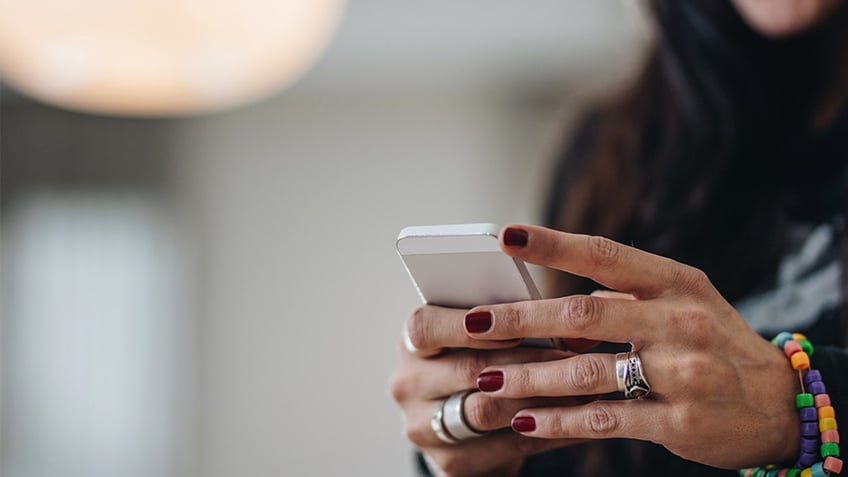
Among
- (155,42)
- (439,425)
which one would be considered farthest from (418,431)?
(155,42)

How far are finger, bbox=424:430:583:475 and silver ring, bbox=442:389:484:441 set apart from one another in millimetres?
20

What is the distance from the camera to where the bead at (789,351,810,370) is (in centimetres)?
42

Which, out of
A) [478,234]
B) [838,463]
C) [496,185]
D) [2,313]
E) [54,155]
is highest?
[54,155]

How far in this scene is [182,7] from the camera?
43.9 inches

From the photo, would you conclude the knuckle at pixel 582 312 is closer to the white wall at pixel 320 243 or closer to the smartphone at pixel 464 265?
the smartphone at pixel 464 265

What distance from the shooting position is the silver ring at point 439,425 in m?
0.50

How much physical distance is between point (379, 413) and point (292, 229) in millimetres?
727

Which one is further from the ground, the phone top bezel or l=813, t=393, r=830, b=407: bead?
the phone top bezel

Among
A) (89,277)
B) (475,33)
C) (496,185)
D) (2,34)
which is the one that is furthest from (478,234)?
(89,277)

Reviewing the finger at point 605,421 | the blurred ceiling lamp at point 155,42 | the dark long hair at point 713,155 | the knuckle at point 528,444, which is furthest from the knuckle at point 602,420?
the blurred ceiling lamp at point 155,42

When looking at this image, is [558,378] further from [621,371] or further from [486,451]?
[486,451]

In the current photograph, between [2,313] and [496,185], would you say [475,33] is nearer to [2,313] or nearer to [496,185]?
[496,185]

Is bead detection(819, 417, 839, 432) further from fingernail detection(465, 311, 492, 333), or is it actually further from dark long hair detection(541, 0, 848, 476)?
dark long hair detection(541, 0, 848, 476)

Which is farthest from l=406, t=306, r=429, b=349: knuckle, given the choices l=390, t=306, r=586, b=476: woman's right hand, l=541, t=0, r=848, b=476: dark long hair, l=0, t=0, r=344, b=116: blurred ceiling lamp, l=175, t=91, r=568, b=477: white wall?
l=175, t=91, r=568, b=477: white wall
